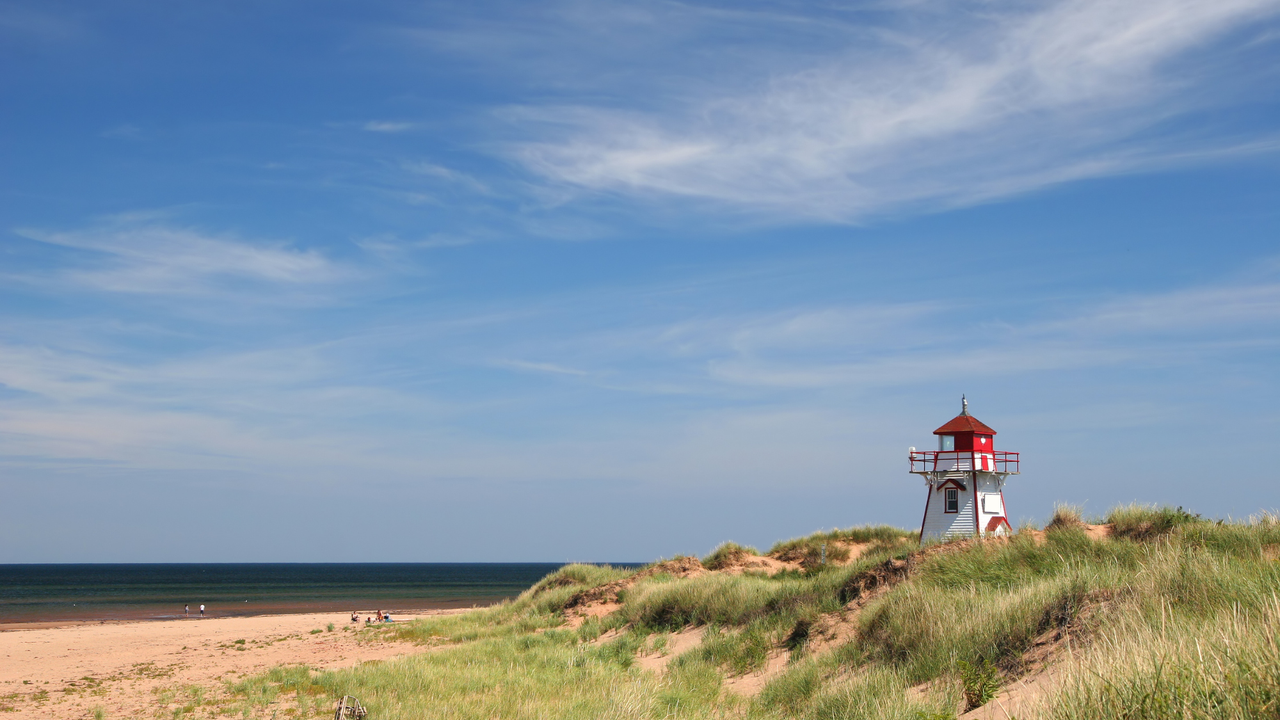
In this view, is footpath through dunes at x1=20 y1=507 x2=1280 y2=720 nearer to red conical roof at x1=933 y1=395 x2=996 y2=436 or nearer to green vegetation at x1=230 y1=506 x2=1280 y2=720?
green vegetation at x1=230 y1=506 x2=1280 y2=720

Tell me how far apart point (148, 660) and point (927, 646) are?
27100 mm

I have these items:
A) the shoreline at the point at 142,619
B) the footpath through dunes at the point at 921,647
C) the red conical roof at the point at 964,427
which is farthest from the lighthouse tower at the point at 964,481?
the shoreline at the point at 142,619

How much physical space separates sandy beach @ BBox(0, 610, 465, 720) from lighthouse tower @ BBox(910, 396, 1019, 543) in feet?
70.3

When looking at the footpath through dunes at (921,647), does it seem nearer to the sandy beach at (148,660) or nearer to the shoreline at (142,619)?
the sandy beach at (148,660)

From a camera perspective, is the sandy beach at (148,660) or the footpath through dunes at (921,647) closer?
the footpath through dunes at (921,647)

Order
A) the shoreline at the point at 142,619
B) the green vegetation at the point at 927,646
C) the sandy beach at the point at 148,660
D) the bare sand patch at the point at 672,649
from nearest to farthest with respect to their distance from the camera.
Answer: the green vegetation at the point at 927,646
the bare sand patch at the point at 672,649
the sandy beach at the point at 148,660
the shoreline at the point at 142,619

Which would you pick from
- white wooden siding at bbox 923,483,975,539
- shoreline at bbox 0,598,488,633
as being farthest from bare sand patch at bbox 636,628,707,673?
shoreline at bbox 0,598,488,633

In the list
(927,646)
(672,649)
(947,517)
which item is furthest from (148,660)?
(947,517)

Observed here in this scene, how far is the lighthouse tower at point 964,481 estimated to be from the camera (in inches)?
1320

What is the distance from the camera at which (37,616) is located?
5753 cm

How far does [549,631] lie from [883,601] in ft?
41.5

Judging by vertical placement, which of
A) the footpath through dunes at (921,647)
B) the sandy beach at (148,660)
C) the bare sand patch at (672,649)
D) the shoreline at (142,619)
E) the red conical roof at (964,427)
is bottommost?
the shoreline at (142,619)

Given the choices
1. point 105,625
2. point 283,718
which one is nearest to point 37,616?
point 105,625

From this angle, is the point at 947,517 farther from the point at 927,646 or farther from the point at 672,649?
the point at 927,646
